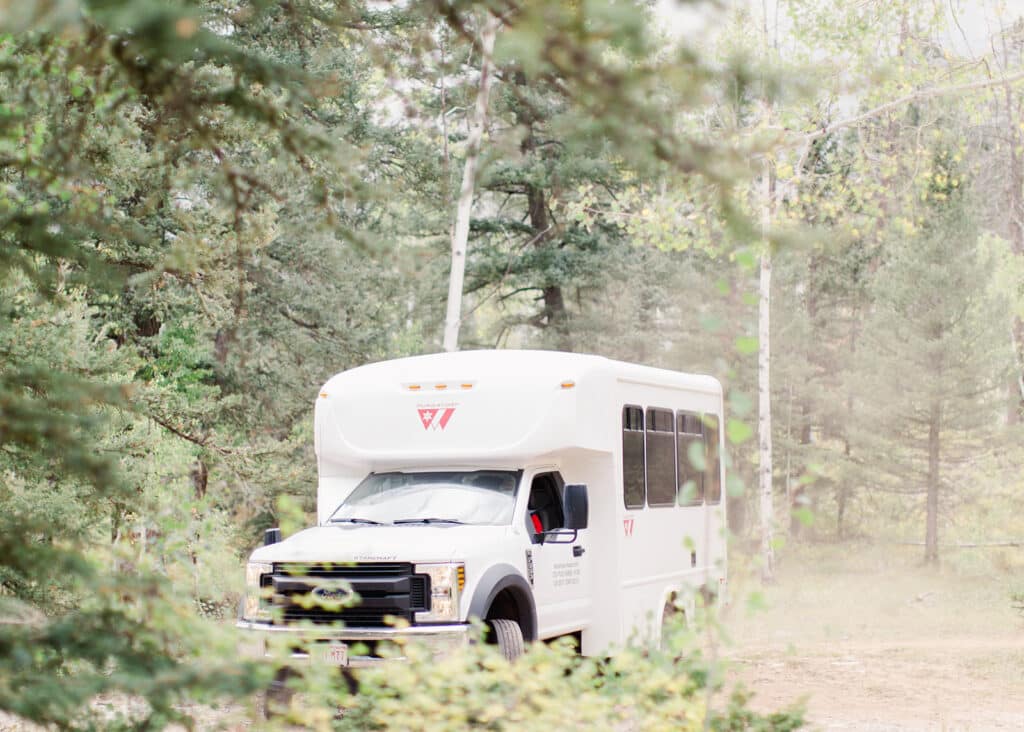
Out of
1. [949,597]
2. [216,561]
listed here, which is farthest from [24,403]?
[949,597]

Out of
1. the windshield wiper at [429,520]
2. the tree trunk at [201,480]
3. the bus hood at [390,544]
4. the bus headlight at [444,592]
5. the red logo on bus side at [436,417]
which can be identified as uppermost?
the red logo on bus side at [436,417]

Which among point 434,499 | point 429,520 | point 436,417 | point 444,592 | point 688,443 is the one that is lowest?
point 444,592

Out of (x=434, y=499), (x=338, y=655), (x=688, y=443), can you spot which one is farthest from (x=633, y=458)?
(x=338, y=655)

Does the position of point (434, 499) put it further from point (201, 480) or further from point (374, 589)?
point (201, 480)

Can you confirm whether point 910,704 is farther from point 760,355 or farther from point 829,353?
point 829,353

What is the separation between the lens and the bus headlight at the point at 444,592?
8.61m

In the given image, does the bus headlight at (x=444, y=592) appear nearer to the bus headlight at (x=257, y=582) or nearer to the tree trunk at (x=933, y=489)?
the bus headlight at (x=257, y=582)

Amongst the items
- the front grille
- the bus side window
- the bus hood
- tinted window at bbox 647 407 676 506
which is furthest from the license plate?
the bus side window

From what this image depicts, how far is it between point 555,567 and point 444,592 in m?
1.63

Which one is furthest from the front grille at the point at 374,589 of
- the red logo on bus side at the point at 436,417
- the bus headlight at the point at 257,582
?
the red logo on bus side at the point at 436,417

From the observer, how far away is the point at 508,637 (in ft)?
29.0

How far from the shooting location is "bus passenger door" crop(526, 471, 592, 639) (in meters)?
9.77

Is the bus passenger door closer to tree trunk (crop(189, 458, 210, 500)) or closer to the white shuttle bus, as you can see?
the white shuttle bus

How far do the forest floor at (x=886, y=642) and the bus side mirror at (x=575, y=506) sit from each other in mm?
1495
